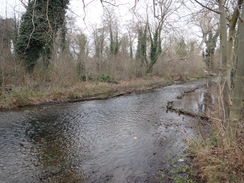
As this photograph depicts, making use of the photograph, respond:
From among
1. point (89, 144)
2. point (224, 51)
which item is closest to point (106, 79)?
point (89, 144)

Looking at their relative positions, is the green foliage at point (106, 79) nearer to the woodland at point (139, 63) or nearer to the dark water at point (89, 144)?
the woodland at point (139, 63)

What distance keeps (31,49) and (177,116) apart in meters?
12.8

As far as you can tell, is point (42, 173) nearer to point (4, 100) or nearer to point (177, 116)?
point (177, 116)

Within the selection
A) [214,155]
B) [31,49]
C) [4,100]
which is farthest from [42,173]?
[31,49]

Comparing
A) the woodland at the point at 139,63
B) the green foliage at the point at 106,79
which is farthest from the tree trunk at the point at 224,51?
the green foliage at the point at 106,79

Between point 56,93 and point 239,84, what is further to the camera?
point 56,93

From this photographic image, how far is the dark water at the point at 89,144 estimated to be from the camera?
13.5ft

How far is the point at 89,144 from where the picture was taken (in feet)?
18.8

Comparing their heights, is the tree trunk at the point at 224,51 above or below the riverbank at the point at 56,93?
above

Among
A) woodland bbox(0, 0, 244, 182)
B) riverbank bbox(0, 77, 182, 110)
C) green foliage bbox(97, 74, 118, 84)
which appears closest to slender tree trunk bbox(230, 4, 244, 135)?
woodland bbox(0, 0, 244, 182)

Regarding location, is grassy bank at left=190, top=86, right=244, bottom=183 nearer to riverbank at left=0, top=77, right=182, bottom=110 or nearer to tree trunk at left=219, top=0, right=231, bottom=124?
tree trunk at left=219, top=0, right=231, bottom=124

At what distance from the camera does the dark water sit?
4121mm

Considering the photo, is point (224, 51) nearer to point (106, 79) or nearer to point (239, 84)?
point (239, 84)

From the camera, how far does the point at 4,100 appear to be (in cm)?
1011
